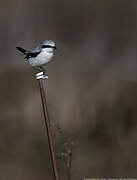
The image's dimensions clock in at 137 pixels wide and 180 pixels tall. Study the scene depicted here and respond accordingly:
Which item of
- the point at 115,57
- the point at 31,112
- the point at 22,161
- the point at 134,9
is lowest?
the point at 22,161

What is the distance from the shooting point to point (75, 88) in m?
3.46

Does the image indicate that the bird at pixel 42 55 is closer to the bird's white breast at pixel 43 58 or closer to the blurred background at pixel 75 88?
the bird's white breast at pixel 43 58

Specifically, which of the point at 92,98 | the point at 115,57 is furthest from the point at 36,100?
the point at 115,57

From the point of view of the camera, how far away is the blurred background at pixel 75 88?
2.98m

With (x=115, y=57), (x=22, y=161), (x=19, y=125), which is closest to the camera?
(x=22, y=161)

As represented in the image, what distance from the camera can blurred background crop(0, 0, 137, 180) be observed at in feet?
9.78

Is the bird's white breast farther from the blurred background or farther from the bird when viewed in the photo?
the blurred background

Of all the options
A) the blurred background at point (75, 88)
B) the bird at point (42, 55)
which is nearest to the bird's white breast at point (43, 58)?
the bird at point (42, 55)

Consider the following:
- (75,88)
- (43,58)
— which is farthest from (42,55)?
(75,88)

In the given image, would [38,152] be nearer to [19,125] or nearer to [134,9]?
[19,125]

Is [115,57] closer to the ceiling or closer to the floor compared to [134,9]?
closer to the floor

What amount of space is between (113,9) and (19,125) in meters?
1.43

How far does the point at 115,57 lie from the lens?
370cm

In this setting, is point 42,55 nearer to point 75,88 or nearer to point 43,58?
point 43,58
